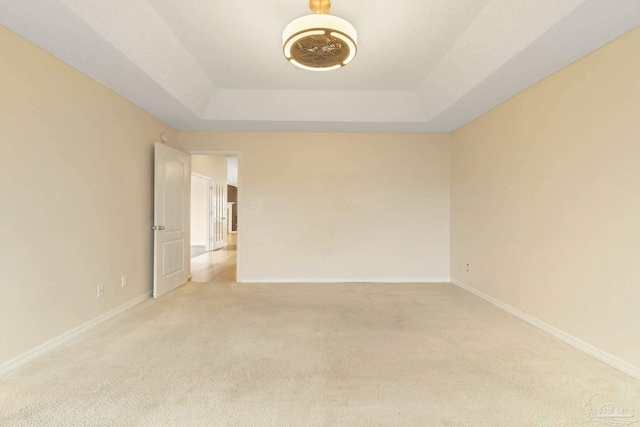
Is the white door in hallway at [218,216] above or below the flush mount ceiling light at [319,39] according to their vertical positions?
below

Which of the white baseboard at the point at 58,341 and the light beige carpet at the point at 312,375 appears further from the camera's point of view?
the white baseboard at the point at 58,341

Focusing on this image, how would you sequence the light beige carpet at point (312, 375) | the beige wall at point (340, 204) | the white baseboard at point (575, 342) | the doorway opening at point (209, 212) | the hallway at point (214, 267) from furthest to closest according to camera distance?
the doorway opening at point (209, 212) < the hallway at point (214, 267) < the beige wall at point (340, 204) < the white baseboard at point (575, 342) < the light beige carpet at point (312, 375)

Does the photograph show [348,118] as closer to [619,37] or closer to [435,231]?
[435,231]

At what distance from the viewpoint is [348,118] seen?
3.99 meters

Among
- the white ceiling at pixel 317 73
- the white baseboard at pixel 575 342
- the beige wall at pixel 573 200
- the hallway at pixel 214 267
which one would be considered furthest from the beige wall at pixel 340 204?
the white baseboard at pixel 575 342

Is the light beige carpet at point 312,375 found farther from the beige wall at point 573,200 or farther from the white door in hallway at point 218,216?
the white door in hallway at point 218,216

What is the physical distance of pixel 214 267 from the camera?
575cm

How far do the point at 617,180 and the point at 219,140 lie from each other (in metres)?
4.45

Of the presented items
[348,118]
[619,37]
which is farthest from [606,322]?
[348,118]

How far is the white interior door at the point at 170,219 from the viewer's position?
372cm

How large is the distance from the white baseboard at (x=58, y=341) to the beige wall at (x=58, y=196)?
0.13 ft

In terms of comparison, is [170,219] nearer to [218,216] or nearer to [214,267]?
[214,267]

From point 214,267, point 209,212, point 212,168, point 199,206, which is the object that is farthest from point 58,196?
point 199,206

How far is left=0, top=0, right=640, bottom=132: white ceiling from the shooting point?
2.00 meters
